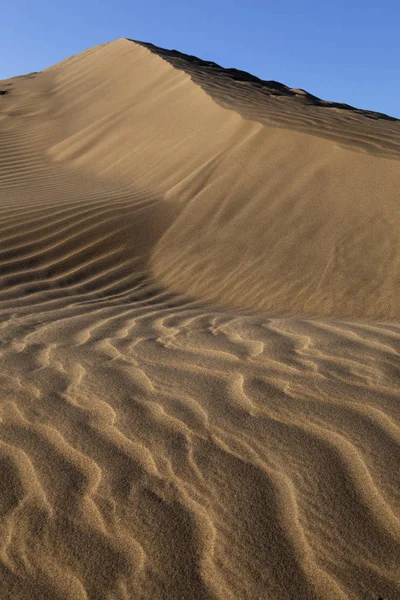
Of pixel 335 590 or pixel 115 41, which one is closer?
pixel 335 590

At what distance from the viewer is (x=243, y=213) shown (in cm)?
613

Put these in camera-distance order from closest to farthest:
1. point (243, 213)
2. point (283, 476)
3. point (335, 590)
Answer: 1. point (335, 590)
2. point (283, 476)
3. point (243, 213)

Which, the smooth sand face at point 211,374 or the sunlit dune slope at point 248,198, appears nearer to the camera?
the smooth sand face at point 211,374

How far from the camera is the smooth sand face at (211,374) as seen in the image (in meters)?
1.69

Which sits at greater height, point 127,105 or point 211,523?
point 127,105

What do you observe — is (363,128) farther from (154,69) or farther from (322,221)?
(154,69)

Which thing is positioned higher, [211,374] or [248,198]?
[248,198]

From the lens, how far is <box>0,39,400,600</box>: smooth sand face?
1.69m

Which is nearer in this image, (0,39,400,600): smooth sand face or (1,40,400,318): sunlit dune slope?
(0,39,400,600): smooth sand face

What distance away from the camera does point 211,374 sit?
2.72 m

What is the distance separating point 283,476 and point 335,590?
0.44 metres

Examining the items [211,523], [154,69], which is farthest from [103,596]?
[154,69]

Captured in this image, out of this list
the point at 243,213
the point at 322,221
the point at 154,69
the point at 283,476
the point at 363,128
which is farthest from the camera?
the point at 154,69

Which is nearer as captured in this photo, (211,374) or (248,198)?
(211,374)
